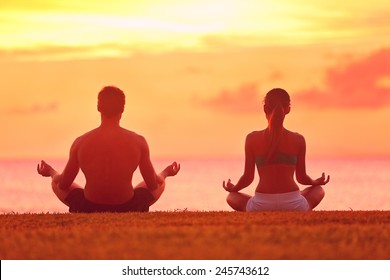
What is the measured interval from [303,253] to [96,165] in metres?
5.00

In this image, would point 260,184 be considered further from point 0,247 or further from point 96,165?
point 0,247

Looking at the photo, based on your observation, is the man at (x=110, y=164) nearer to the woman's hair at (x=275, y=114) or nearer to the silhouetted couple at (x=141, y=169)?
the silhouetted couple at (x=141, y=169)

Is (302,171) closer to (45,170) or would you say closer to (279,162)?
(279,162)

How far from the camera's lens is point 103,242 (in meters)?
10.3

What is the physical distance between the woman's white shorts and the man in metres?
1.49

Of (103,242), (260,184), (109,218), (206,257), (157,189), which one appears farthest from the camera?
(157,189)

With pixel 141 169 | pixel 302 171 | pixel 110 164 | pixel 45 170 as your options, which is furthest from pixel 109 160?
pixel 302 171

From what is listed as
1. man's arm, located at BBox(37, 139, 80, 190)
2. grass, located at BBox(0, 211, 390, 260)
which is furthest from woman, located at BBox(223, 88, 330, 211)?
man's arm, located at BBox(37, 139, 80, 190)

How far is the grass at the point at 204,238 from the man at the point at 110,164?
5.65ft

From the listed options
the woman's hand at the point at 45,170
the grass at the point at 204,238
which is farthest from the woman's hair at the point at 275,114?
the woman's hand at the point at 45,170

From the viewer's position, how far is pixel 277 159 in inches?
537

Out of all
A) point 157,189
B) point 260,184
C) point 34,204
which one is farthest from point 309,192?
point 34,204

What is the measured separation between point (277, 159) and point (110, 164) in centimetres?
212

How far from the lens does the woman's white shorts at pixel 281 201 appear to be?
13602 mm
